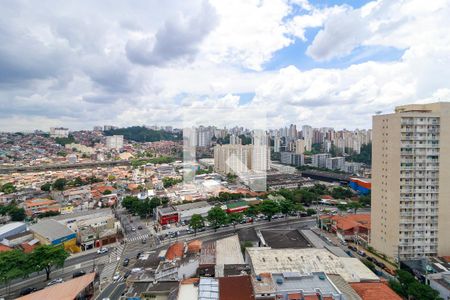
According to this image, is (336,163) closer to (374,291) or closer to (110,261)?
(374,291)

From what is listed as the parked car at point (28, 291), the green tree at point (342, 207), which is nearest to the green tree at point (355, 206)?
the green tree at point (342, 207)

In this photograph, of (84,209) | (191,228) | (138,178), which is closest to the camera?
(191,228)

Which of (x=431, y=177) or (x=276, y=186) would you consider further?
(x=276, y=186)

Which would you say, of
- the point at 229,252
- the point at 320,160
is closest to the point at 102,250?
the point at 229,252

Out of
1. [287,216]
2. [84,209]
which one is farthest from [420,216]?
[84,209]

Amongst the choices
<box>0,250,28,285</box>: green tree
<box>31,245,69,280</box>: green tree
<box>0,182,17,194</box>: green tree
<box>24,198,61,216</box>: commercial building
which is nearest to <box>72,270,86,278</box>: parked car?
<box>31,245,69,280</box>: green tree

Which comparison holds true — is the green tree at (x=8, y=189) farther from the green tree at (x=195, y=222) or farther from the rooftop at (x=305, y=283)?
the rooftop at (x=305, y=283)

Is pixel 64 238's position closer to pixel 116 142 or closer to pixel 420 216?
pixel 420 216
